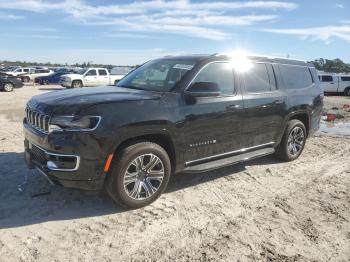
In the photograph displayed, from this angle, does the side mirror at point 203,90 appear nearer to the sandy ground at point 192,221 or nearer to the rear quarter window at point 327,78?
the sandy ground at point 192,221

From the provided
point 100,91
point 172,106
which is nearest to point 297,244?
point 172,106

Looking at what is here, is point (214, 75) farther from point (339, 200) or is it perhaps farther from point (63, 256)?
point (63, 256)

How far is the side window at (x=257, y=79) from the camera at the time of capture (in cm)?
599

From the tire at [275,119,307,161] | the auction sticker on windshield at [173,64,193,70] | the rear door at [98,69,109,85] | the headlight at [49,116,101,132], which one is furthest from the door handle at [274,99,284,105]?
the rear door at [98,69,109,85]

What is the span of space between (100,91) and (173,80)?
1.03m

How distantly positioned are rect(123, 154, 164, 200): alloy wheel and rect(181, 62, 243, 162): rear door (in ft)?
1.67

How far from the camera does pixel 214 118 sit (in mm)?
5277

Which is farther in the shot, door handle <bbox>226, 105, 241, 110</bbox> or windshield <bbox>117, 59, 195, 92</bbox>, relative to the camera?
door handle <bbox>226, 105, 241, 110</bbox>

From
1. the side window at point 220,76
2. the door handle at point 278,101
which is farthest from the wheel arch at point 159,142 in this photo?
the door handle at point 278,101

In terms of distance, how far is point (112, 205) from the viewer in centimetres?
479

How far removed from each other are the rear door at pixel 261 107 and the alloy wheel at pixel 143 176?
5.72ft

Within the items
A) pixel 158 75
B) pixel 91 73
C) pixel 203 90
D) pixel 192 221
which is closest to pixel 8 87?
pixel 91 73

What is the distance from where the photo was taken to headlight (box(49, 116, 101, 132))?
13.6ft

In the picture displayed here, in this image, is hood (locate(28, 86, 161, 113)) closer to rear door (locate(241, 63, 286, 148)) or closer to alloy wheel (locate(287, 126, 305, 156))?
rear door (locate(241, 63, 286, 148))
